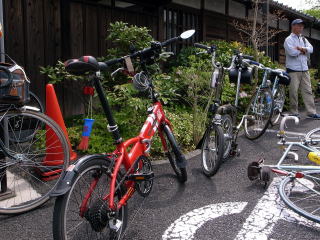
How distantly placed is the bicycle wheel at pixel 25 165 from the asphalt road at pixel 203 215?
6.8 inches

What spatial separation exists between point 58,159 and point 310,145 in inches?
116

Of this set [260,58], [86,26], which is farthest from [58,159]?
[260,58]

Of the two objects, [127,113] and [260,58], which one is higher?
[260,58]

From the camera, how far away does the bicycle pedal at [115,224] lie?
2469mm

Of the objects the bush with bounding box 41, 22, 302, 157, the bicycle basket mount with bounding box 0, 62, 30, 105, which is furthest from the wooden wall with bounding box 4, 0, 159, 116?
the bicycle basket mount with bounding box 0, 62, 30, 105

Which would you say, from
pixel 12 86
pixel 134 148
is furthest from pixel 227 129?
pixel 12 86

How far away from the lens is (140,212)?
3.29 m

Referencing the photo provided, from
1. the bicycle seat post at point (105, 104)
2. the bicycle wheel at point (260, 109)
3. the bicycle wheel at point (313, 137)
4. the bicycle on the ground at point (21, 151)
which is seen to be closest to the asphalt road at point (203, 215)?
the bicycle on the ground at point (21, 151)

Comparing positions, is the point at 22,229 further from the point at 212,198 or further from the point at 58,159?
the point at 212,198

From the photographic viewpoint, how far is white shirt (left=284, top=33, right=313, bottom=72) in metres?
7.83

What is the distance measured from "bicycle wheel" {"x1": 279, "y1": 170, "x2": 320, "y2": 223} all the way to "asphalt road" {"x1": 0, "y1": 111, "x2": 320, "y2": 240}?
0.14 metres

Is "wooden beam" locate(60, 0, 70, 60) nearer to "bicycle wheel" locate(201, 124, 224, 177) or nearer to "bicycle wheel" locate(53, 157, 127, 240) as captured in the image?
"bicycle wheel" locate(201, 124, 224, 177)

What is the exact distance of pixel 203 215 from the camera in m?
3.21

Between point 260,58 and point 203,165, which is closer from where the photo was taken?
point 203,165
